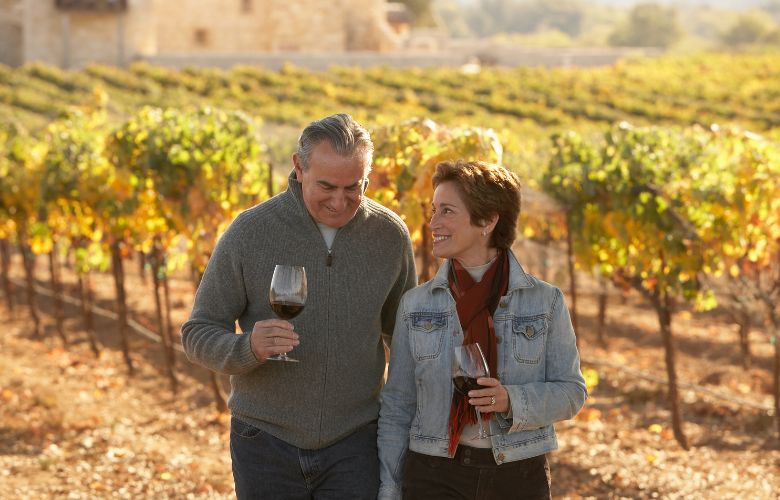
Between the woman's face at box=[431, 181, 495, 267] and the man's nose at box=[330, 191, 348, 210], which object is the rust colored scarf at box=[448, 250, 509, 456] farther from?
the man's nose at box=[330, 191, 348, 210]

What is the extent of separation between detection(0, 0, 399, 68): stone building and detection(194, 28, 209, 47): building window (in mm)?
39

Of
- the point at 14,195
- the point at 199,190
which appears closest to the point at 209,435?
the point at 199,190

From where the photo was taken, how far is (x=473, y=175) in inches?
115

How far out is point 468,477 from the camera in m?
2.91

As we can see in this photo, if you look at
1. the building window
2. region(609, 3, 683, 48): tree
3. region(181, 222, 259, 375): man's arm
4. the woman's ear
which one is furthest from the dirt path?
region(609, 3, 683, 48): tree

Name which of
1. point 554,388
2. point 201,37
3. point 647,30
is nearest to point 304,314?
point 554,388

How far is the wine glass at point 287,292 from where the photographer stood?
9.34ft

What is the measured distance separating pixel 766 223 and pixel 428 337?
4319 mm

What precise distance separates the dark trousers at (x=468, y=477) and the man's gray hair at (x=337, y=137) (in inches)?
31.1

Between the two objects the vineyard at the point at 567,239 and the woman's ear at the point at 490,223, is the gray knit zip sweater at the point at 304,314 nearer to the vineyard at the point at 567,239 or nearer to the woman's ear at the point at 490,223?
the woman's ear at the point at 490,223

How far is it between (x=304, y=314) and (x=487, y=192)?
0.59m

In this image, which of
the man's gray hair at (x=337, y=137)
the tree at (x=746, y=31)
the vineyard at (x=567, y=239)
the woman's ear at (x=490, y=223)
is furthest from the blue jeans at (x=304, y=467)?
the tree at (x=746, y=31)

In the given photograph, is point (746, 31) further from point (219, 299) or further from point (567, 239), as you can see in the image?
point (219, 299)

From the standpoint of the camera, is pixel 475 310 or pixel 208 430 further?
pixel 208 430
